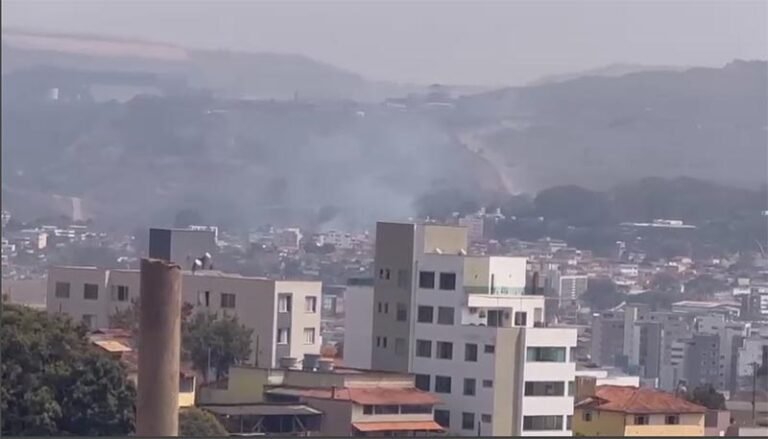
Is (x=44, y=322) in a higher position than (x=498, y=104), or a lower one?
lower

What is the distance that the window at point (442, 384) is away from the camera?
63.3 feet

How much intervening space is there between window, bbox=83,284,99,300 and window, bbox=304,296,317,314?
2482 millimetres

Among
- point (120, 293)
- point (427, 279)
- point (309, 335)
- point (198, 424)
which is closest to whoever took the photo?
point (198, 424)

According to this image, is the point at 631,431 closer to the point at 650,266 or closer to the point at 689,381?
the point at 689,381

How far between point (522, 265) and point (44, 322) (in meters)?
7.19

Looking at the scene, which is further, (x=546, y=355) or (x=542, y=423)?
(x=546, y=355)

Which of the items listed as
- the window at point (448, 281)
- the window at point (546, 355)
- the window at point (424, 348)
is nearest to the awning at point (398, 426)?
the window at point (546, 355)

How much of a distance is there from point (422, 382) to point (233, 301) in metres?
3.10

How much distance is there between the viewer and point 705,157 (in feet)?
100

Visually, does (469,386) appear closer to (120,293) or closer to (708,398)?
(708,398)

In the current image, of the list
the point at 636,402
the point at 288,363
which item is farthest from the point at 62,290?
the point at 636,402

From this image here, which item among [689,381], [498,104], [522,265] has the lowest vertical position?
[689,381]

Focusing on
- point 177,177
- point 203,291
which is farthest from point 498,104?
point 203,291

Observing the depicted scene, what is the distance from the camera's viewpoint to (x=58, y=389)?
14305 millimetres
